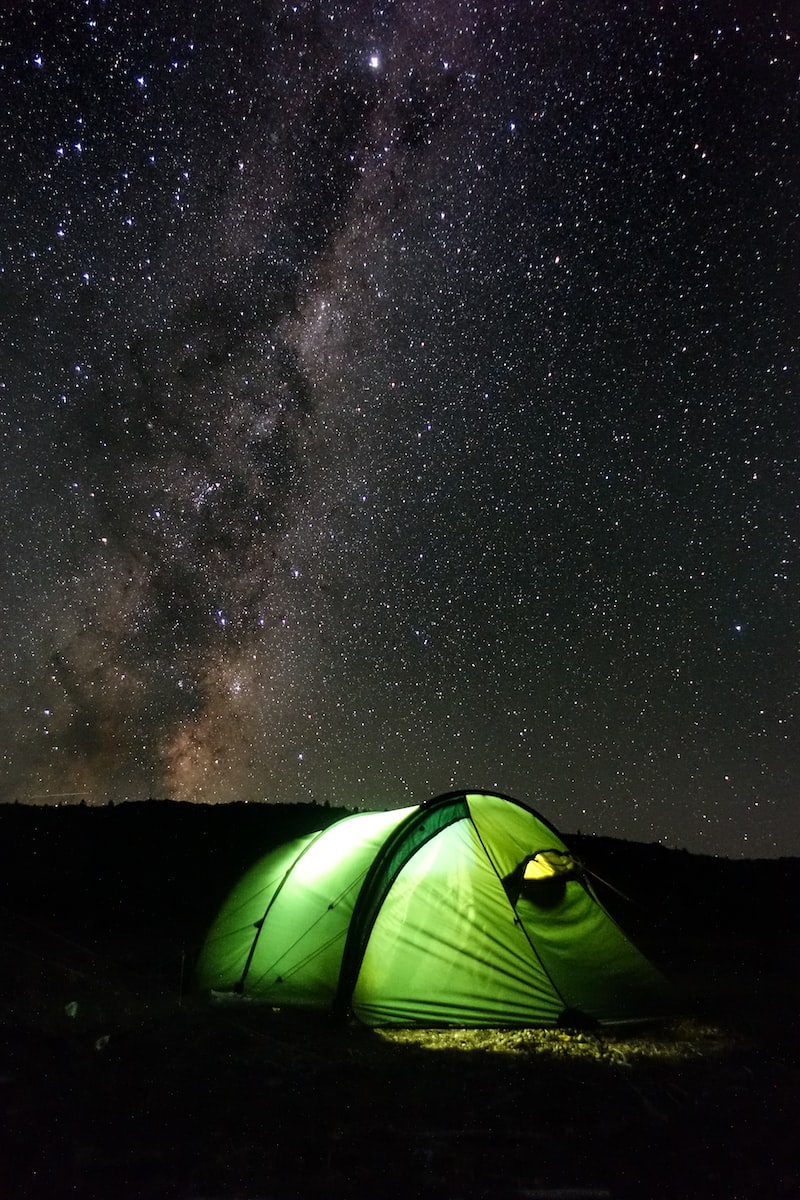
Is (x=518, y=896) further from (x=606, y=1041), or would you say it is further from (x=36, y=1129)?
(x=36, y=1129)

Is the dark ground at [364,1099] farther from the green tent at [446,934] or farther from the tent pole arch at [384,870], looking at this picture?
the tent pole arch at [384,870]

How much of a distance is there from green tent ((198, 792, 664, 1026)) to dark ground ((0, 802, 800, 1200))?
0.31 meters

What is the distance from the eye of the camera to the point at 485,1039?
6.57 m

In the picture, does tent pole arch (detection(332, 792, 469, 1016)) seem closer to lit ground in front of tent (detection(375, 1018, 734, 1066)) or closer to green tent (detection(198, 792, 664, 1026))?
green tent (detection(198, 792, 664, 1026))

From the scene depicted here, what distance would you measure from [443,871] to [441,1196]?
12.4 ft

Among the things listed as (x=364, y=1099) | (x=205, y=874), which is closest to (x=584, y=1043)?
(x=364, y=1099)

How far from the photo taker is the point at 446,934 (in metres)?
7.25

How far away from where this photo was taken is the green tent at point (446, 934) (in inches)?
275

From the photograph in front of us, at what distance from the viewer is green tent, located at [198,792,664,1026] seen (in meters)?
6.98

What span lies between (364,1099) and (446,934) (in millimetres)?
2258

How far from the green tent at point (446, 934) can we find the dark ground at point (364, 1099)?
0.31 meters

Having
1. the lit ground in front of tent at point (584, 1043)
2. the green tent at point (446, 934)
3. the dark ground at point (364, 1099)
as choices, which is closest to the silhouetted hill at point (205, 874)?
the green tent at point (446, 934)

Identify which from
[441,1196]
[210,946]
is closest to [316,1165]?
[441,1196]

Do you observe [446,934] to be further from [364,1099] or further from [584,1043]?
[364,1099]
